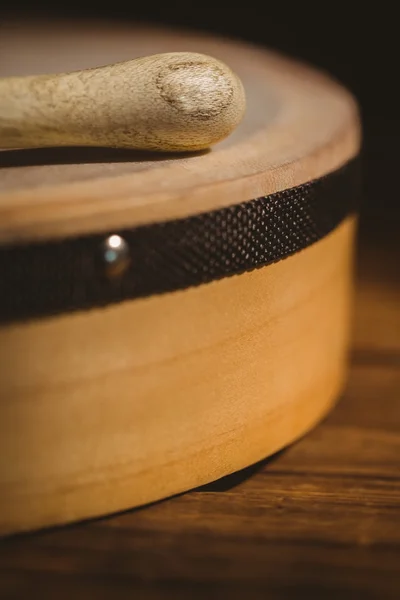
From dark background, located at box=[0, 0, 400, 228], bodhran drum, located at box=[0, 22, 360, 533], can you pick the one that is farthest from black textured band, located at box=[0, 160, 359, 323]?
dark background, located at box=[0, 0, 400, 228]

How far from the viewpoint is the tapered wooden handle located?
2.28ft

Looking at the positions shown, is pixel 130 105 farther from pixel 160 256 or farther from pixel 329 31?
pixel 329 31

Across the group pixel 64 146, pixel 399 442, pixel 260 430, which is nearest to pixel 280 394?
pixel 260 430

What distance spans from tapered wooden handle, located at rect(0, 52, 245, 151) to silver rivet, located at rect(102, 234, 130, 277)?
12 cm

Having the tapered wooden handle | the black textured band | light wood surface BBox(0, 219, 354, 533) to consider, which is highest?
the tapered wooden handle

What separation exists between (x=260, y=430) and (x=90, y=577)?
0.21m

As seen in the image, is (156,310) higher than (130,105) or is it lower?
lower

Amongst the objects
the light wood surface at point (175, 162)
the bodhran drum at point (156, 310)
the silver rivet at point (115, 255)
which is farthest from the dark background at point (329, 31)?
the silver rivet at point (115, 255)

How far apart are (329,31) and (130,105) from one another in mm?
1454

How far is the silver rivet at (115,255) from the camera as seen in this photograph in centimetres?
64

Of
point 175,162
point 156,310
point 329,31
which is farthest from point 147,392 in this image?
point 329,31

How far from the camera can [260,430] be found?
800mm

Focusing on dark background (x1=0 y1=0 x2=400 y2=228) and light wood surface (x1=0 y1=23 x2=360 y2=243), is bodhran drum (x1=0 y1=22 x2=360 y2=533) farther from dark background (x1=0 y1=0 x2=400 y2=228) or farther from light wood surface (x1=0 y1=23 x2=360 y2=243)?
dark background (x1=0 y1=0 x2=400 y2=228)

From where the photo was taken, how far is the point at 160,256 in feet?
2.20
